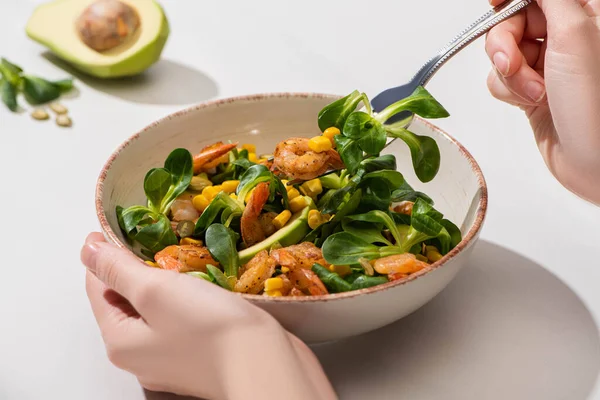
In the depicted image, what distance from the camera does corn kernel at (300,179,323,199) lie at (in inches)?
54.2

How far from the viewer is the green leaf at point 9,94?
211cm

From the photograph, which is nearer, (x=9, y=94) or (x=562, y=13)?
(x=562, y=13)

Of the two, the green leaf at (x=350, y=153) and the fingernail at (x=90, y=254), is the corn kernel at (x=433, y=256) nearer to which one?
the green leaf at (x=350, y=153)

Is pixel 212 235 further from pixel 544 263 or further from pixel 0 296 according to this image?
pixel 544 263

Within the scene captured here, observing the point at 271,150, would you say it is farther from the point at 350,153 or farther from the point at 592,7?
the point at 592,7

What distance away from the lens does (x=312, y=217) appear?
1.31 meters

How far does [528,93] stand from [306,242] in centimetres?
57

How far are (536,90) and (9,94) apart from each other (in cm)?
152

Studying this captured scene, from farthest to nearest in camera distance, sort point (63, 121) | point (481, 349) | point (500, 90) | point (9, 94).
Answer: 1. point (9, 94)
2. point (63, 121)
3. point (500, 90)
4. point (481, 349)

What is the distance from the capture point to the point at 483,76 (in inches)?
91.5

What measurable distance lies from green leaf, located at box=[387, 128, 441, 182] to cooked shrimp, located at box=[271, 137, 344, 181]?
0.12 metres

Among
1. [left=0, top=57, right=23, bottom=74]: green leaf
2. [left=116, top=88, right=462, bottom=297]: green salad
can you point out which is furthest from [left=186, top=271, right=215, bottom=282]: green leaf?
[left=0, top=57, right=23, bottom=74]: green leaf

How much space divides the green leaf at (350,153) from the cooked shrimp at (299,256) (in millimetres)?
154

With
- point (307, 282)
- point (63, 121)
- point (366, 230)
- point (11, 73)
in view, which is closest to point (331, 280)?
point (307, 282)
